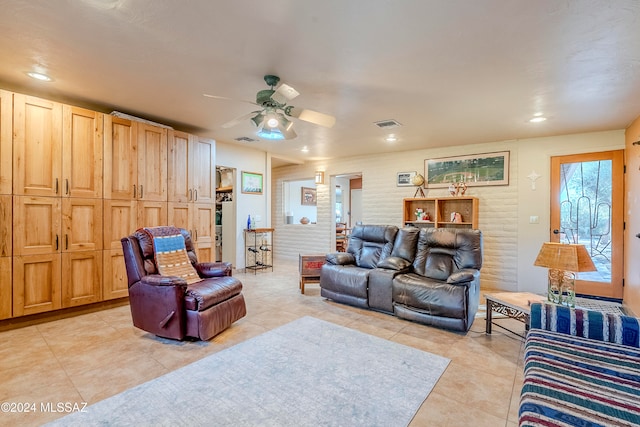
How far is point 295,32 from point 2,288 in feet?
12.1

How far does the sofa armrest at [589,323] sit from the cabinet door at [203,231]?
4194 mm

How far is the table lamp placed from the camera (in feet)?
7.66

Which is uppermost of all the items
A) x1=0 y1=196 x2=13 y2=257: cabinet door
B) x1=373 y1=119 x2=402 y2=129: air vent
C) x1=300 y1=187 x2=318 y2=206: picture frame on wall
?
x1=373 y1=119 x2=402 y2=129: air vent

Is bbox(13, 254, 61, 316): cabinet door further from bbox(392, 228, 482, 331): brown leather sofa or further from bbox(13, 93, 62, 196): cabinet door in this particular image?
bbox(392, 228, 482, 331): brown leather sofa

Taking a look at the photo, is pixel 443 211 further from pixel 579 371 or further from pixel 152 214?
pixel 152 214

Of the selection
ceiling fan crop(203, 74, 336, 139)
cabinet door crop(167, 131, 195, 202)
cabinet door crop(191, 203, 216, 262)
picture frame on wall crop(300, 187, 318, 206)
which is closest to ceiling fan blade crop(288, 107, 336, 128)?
ceiling fan crop(203, 74, 336, 139)

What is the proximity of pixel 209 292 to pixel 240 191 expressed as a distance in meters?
3.33

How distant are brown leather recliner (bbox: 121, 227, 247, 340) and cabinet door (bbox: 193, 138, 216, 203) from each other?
154 cm

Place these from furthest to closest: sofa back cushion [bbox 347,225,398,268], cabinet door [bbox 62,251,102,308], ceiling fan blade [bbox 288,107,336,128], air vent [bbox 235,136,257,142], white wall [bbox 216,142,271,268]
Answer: white wall [bbox 216,142,271,268], air vent [bbox 235,136,257,142], sofa back cushion [bbox 347,225,398,268], cabinet door [bbox 62,251,102,308], ceiling fan blade [bbox 288,107,336,128]

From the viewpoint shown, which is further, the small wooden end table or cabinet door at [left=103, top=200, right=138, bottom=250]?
cabinet door at [left=103, top=200, right=138, bottom=250]

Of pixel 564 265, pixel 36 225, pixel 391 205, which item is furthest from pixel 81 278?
pixel 391 205

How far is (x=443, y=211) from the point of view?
18.8ft

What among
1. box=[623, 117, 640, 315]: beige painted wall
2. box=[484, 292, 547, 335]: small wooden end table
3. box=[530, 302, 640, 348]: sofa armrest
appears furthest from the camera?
box=[623, 117, 640, 315]: beige painted wall

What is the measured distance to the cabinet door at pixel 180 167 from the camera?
14.0 ft
